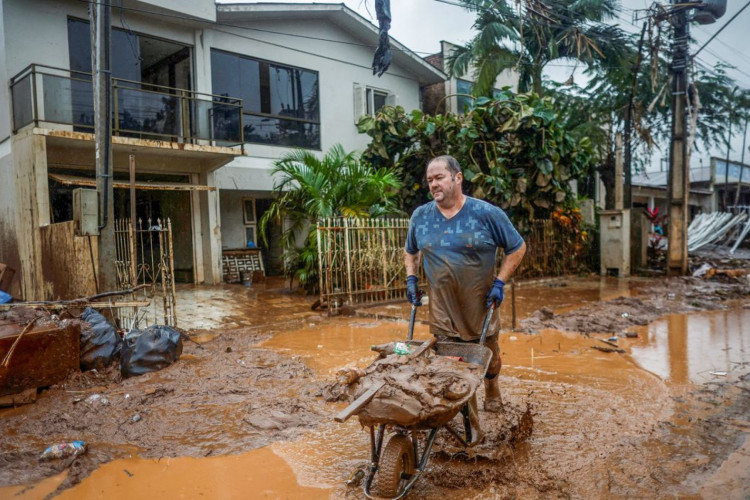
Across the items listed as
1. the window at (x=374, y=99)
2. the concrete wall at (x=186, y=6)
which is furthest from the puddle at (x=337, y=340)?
the window at (x=374, y=99)

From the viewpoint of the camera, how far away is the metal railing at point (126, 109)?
989 centimetres

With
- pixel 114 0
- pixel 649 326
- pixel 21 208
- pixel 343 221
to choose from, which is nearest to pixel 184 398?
pixel 343 221

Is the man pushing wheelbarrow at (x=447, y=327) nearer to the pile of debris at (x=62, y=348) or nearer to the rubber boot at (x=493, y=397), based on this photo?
the rubber boot at (x=493, y=397)

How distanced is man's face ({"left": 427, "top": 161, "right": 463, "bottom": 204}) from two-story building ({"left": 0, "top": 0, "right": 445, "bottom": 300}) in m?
5.40

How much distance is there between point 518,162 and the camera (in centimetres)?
1320

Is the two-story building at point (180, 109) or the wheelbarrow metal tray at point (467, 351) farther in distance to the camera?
the two-story building at point (180, 109)

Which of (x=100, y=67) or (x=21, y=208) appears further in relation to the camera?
(x=21, y=208)

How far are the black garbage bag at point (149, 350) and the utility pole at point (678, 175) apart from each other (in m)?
12.6

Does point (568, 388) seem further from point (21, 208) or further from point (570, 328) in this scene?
point (21, 208)

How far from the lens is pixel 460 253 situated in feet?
11.9

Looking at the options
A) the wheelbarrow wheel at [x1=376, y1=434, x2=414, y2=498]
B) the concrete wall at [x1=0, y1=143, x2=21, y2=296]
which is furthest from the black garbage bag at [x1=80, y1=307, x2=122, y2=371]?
the concrete wall at [x1=0, y1=143, x2=21, y2=296]

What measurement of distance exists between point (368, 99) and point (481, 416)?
47.0 feet

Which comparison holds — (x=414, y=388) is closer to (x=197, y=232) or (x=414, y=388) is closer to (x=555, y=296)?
(x=555, y=296)

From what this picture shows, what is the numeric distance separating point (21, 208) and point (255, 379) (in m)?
8.34
